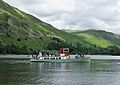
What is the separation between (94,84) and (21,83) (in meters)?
17.6

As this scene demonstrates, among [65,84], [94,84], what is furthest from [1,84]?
[94,84]

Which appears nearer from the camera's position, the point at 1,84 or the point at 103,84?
the point at 1,84

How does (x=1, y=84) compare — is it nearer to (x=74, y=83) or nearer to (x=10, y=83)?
(x=10, y=83)

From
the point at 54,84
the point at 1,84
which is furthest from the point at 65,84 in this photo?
the point at 1,84

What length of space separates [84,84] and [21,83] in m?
15.2

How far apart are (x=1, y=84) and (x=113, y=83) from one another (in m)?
28.7

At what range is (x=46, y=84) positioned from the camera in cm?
7906

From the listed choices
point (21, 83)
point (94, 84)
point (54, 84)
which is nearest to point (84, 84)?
point (94, 84)

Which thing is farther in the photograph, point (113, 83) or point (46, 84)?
point (113, 83)

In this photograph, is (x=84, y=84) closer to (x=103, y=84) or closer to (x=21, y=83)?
(x=103, y=84)

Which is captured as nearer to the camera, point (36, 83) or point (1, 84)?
point (1, 84)

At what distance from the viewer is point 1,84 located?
75.2 meters

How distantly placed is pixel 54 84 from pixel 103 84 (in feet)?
39.7

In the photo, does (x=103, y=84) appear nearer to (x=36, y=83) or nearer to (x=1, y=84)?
(x=36, y=83)
